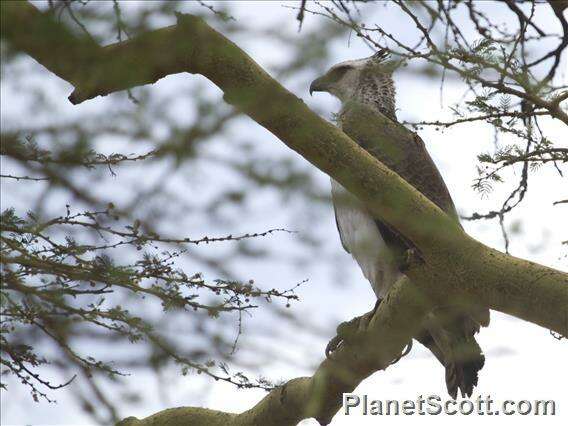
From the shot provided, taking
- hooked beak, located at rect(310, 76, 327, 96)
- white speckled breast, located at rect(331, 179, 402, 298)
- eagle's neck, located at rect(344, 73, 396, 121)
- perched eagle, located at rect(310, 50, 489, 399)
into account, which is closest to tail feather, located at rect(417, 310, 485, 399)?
perched eagle, located at rect(310, 50, 489, 399)

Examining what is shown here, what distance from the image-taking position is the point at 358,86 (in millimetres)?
6340

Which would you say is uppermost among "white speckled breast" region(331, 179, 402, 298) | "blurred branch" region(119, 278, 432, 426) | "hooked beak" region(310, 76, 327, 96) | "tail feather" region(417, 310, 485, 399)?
"hooked beak" region(310, 76, 327, 96)

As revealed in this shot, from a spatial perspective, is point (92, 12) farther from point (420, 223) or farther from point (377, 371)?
point (377, 371)

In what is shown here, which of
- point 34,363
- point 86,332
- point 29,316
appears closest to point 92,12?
point 86,332

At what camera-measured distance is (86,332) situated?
2.21 metres

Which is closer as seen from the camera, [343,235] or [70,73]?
[70,73]

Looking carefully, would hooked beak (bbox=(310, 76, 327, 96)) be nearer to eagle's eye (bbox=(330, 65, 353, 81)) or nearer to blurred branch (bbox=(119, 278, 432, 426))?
eagle's eye (bbox=(330, 65, 353, 81))

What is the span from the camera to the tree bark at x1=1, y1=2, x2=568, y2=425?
80.3 inches

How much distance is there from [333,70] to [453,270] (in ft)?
10.4

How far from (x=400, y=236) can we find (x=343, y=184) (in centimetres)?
90

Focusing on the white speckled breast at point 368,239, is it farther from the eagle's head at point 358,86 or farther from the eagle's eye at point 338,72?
the eagle's eye at point 338,72

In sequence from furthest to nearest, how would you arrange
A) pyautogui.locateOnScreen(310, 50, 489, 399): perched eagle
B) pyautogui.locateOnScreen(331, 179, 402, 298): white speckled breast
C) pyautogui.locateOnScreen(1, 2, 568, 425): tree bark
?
1. pyautogui.locateOnScreen(331, 179, 402, 298): white speckled breast
2. pyautogui.locateOnScreen(310, 50, 489, 399): perched eagle
3. pyautogui.locateOnScreen(1, 2, 568, 425): tree bark

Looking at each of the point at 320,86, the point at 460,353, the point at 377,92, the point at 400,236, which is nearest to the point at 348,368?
the point at 400,236

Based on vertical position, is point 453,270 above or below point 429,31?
below
